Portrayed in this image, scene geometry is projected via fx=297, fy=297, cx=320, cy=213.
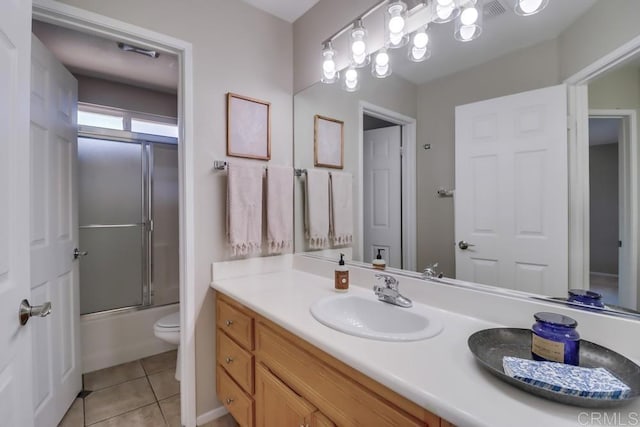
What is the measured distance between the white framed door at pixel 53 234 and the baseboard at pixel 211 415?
0.75 meters

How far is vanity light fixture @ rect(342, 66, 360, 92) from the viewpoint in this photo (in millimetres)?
1689

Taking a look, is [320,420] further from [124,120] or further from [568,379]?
[124,120]

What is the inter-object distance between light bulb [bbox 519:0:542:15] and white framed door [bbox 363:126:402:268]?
2.01ft

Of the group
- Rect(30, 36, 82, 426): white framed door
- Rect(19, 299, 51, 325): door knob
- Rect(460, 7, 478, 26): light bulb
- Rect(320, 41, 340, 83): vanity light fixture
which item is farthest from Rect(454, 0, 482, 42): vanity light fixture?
Rect(30, 36, 82, 426): white framed door

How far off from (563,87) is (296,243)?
1566mm

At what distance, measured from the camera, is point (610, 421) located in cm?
56

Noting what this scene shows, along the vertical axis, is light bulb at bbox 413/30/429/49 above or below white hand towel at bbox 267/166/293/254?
above

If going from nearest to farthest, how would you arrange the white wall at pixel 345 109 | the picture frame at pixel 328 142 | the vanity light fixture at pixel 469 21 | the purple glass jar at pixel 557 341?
1. the purple glass jar at pixel 557 341
2. the vanity light fixture at pixel 469 21
3. the white wall at pixel 345 109
4. the picture frame at pixel 328 142

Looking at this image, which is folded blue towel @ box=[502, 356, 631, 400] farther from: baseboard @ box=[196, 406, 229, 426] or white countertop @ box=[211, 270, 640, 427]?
baseboard @ box=[196, 406, 229, 426]

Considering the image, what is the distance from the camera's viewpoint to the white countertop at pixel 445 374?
0.57 meters

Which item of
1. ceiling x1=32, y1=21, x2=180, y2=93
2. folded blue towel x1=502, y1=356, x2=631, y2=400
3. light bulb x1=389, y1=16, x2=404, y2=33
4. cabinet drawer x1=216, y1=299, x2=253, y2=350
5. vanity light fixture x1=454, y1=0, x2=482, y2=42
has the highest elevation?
ceiling x1=32, y1=21, x2=180, y2=93

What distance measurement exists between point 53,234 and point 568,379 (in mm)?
2231
